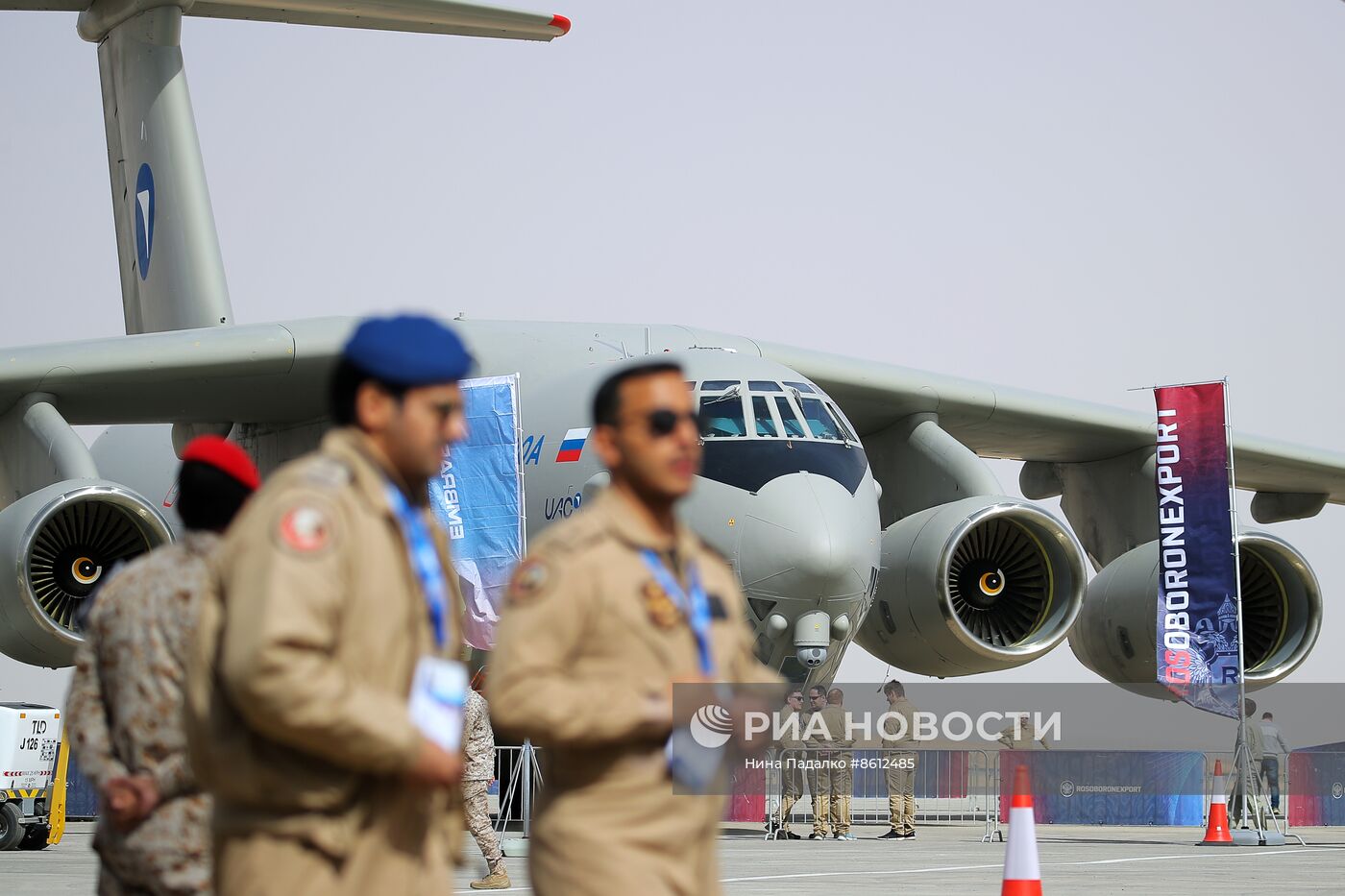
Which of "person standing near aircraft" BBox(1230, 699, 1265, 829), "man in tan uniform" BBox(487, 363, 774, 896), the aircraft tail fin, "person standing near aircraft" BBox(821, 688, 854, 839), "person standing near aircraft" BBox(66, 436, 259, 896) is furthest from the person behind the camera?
the aircraft tail fin

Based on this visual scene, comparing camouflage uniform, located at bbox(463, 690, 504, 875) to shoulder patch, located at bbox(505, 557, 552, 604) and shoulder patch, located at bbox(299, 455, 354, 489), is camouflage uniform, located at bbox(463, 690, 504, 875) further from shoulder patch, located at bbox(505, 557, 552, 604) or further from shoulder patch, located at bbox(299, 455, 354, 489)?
shoulder patch, located at bbox(299, 455, 354, 489)

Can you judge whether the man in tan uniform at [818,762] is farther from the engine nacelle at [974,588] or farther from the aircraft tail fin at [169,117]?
the aircraft tail fin at [169,117]

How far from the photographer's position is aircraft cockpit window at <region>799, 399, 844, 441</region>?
1229 centimetres

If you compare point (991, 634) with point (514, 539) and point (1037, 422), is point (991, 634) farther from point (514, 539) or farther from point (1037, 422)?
point (514, 539)

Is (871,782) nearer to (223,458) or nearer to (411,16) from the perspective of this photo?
(411,16)

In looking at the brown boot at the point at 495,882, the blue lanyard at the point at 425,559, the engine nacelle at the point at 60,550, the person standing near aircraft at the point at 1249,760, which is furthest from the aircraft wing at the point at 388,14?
the blue lanyard at the point at 425,559

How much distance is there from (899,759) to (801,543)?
11.2ft

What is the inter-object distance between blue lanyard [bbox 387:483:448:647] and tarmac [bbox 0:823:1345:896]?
4.80m

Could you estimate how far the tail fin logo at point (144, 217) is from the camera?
55.7 feet

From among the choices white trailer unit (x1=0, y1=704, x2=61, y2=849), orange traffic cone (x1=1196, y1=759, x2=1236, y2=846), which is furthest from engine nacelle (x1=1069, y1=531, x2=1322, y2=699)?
white trailer unit (x1=0, y1=704, x2=61, y2=849)

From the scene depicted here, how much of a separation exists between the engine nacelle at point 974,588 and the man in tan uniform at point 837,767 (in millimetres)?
919

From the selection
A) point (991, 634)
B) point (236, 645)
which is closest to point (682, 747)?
point (236, 645)

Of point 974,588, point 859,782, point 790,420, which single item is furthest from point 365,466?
point 859,782

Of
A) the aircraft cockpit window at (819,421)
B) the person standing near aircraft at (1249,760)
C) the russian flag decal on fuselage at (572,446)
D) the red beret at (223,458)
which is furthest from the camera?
the person standing near aircraft at (1249,760)
